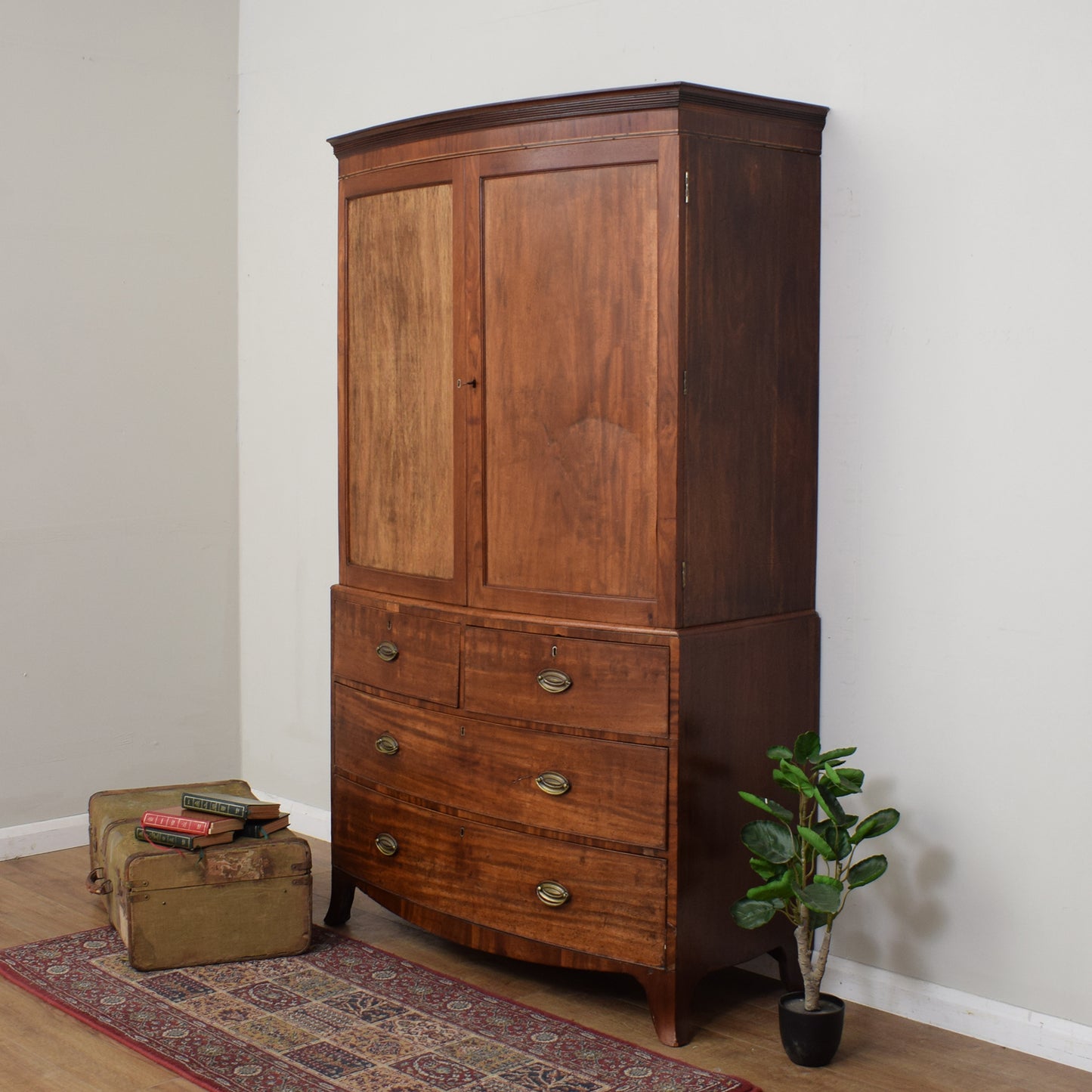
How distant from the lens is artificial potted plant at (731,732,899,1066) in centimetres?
239

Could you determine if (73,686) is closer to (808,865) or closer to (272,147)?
(272,147)

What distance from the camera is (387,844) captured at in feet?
9.65

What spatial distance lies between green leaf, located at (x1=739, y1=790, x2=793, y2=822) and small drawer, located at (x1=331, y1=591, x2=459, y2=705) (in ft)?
2.19

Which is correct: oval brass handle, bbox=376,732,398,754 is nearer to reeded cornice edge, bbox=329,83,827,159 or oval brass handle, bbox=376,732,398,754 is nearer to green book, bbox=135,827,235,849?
green book, bbox=135,827,235,849

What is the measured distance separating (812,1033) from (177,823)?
4.62 feet

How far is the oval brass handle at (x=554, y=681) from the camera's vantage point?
2.56 metres

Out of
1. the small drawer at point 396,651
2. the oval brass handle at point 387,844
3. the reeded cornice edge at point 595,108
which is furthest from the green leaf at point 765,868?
the reeded cornice edge at point 595,108

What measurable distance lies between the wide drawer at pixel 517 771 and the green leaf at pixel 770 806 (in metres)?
0.16

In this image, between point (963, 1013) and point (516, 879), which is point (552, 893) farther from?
point (963, 1013)

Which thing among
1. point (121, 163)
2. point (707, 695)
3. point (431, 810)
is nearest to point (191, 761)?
point (431, 810)

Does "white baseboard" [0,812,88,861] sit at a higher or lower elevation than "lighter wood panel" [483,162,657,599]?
lower

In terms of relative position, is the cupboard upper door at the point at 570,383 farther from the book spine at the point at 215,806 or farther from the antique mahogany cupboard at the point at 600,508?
the book spine at the point at 215,806

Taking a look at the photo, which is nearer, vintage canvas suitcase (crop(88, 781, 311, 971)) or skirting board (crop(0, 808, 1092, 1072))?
skirting board (crop(0, 808, 1092, 1072))

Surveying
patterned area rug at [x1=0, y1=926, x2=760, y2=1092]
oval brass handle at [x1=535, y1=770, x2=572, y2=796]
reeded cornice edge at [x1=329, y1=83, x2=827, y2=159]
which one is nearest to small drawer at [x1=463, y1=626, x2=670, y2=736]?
oval brass handle at [x1=535, y1=770, x2=572, y2=796]
